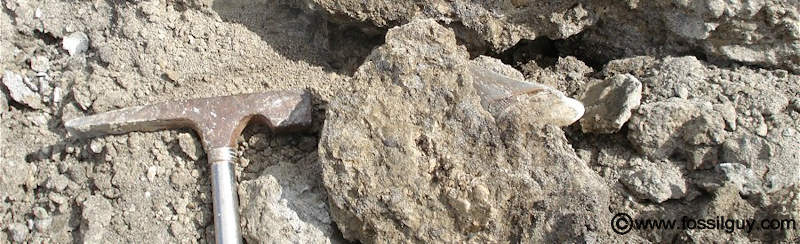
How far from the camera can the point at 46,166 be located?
2301mm

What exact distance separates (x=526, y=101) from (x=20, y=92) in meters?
1.76

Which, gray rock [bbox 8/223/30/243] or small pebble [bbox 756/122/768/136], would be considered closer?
small pebble [bbox 756/122/768/136]

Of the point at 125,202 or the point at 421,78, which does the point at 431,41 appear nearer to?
the point at 421,78

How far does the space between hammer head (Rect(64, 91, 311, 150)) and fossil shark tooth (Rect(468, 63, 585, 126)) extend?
0.58 meters

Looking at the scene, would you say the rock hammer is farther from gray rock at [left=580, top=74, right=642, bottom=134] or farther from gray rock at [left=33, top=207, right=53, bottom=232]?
gray rock at [left=580, top=74, right=642, bottom=134]

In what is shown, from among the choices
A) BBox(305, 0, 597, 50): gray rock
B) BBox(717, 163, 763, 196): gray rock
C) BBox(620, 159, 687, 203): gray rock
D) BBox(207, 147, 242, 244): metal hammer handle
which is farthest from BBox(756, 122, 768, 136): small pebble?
BBox(207, 147, 242, 244): metal hammer handle

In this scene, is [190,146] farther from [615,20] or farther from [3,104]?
[615,20]

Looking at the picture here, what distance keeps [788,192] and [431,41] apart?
112 cm

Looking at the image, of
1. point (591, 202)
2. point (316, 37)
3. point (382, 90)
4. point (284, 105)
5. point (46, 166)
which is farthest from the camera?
point (316, 37)

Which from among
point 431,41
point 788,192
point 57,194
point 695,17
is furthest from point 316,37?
point 788,192

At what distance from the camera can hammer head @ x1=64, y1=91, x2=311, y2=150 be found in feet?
7.04

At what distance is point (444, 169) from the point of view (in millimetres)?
1925

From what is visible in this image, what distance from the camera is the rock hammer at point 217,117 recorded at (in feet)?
A: 7.02

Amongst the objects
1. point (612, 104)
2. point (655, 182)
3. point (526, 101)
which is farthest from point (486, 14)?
point (655, 182)
